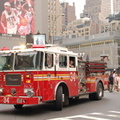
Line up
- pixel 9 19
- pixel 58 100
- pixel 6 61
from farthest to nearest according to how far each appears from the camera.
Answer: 1. pixel 9 19
2. pixel 58 100
3. pixel 6 61

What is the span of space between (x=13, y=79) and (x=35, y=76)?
1000mm

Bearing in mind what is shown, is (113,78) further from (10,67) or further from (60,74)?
(10,67)

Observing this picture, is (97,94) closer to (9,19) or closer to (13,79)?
(13,79)

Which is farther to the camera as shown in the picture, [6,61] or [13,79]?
[6,61]

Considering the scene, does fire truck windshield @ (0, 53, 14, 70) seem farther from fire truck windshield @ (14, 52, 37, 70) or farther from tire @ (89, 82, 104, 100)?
tire @ (89, 82, 104, 100)

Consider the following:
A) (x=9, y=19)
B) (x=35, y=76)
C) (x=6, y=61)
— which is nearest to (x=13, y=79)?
(x=6, y=61)

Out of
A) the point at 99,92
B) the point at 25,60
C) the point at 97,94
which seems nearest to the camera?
the point at 25,60

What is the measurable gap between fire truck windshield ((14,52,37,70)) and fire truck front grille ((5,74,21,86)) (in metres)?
0.33

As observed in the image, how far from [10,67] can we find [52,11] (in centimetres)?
16653

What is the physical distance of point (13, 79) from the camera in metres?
11.1

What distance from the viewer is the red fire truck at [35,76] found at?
10680mm

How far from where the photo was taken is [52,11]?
174875mm

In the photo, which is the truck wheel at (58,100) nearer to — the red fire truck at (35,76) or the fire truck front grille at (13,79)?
the red fire truck at (35,76)

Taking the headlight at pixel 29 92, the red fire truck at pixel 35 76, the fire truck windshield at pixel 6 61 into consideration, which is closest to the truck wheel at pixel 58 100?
the red fire truck at pixel 35 76
